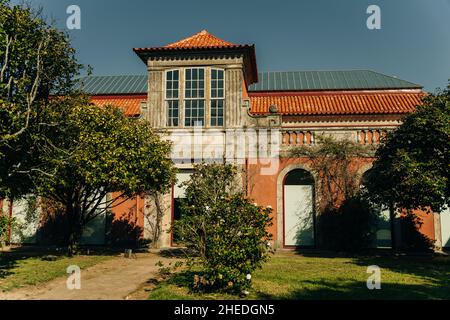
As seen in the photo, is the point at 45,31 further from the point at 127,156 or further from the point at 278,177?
the point at 278,177

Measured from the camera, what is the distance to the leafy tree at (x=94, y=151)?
45.3 ft

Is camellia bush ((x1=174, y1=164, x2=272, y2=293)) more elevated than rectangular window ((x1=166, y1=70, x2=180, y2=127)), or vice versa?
rectangular window ((x1=166, y1=70, x2=180, y2=127))

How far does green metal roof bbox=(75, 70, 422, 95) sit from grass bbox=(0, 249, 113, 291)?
1636cm

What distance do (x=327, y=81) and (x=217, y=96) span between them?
1403 cm

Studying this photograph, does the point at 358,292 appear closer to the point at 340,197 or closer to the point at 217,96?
the point at 340,197

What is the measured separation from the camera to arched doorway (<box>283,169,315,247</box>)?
1995cm

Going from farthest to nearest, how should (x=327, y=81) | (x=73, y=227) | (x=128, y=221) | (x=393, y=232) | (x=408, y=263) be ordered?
(x=327, y=81) → (x=128, y=221) → (x=393, y=232) → (x=73, y=227) → (x=408, y=263)

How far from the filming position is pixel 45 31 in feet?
45.8

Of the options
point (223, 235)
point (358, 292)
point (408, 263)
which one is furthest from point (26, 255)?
point (408, 263)

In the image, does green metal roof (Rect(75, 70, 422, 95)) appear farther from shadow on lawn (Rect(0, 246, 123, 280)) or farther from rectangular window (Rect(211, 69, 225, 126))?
shadow on lawn (Rect(0, 246, 123, 280))

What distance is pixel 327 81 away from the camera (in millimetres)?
31188

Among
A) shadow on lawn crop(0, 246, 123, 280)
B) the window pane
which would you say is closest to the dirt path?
shadow on lawn crop(0, 246, 123, 280)

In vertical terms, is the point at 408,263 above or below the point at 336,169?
below

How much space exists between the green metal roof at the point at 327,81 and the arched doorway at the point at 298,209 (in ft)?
37.2
